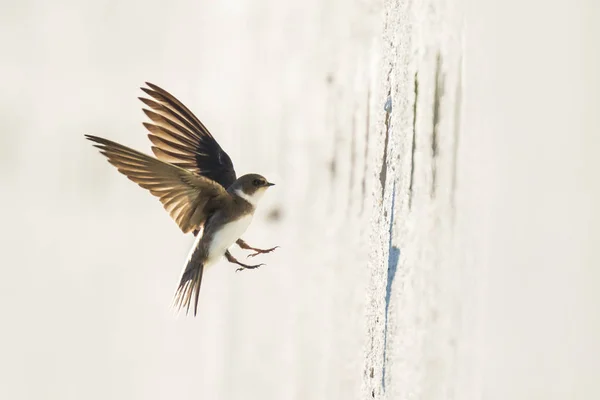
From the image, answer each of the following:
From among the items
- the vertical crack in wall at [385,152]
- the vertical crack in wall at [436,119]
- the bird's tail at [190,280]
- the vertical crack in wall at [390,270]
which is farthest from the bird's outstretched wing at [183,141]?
the vertical crack in wall at [436,119]

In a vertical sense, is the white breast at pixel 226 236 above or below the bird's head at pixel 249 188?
below

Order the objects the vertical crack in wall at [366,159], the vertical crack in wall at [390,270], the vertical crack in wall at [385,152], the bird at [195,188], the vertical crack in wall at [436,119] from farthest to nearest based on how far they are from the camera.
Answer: the vertical crack in wall at [366,159]
the bird at [195,188]
the vertical crack in wall at [385,152]
the vertical crack in wall at [390,270]
the vertical crack in wall at [436,119]

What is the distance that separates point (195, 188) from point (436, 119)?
451 millimetres

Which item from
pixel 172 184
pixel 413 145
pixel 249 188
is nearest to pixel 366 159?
pixel 249 188

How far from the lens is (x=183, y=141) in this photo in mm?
979

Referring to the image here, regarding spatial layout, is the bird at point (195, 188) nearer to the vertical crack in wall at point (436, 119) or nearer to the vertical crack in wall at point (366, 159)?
the vertical crack in wall at point (366, 159)

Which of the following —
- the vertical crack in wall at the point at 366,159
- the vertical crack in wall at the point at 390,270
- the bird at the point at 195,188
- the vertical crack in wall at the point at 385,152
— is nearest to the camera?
the vertical crack in wall at the point at 390,270

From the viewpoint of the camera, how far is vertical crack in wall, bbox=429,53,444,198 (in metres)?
0.46

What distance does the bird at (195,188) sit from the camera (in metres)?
0.85

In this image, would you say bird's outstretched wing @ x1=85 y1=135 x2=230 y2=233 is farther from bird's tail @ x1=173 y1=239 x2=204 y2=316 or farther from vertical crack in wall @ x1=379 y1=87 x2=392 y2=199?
vertical crack in wall @ x1=379 y1=87 x2=392 y2=199

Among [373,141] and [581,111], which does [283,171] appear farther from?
[581,111]

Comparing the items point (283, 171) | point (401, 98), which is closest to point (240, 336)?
point (283, 171)

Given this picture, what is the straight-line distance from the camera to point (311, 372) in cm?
121

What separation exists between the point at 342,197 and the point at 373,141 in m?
0.18
